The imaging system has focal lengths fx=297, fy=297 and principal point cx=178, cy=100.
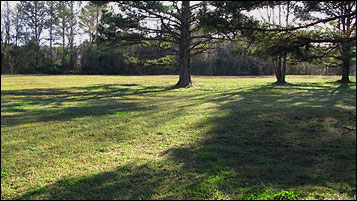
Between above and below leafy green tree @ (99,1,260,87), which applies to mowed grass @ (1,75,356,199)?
below

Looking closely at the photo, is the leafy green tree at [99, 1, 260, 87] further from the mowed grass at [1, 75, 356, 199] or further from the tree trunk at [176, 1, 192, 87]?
the mowed grass at [1, 75, 356, 199]

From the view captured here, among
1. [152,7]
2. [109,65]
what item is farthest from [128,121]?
[109,65]

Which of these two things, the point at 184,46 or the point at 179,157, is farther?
the point at 184,46

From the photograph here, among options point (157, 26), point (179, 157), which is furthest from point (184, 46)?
point (179, 157)

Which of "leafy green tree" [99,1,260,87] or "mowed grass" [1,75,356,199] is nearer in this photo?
"mowed grass" [1,75,356,199]

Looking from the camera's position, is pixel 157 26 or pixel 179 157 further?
pixel 157 26

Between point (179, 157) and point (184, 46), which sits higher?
point (184, 46)

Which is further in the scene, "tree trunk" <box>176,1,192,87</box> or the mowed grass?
"tree trunk" <box>176,1,192,87</box>

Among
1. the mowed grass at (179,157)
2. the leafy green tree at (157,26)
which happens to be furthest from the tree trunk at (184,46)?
the mowed grass at (179,157)

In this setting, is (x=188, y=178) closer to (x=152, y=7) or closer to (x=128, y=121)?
(x=128, y=121)

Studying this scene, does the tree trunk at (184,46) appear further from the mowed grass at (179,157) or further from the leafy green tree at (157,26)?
the mowed grass at (179,157)

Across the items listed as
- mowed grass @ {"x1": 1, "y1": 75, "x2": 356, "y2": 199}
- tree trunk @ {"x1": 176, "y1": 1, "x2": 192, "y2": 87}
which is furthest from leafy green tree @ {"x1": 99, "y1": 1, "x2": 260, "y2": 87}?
mowed grass @ {"x1": 1, "y1": 75, "x2": 356, "y2": 199}

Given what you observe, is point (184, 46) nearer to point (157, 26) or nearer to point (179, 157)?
point (157, 26)

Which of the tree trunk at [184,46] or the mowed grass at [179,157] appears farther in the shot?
the tree trunk at [184,46]
